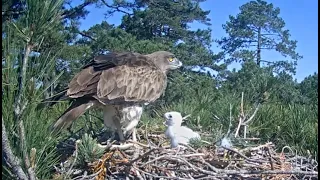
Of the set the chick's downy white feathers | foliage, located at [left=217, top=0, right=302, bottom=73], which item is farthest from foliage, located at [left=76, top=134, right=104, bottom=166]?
foliage, located at [left=217, top=0, right=302, bottom=73]

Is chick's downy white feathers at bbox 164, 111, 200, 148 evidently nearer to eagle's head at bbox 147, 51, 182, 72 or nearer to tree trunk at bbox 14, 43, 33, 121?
eagle's head at bbox 147, 51, 182, 72

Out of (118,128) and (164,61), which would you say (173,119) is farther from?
(164,61)

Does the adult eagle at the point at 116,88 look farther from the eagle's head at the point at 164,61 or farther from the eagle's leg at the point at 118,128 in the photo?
the eagle's head at the point at 164,61

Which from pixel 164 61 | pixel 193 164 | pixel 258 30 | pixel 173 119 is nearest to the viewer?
pixel 193 164

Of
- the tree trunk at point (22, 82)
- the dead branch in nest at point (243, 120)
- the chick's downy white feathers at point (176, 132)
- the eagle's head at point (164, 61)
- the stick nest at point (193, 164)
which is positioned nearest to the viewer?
the tree trunk at point (22, 82)

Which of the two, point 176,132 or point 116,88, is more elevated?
point 116,88

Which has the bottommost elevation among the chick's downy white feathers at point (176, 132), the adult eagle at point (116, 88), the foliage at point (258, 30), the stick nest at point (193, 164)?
the stick nest at point (193, 164)

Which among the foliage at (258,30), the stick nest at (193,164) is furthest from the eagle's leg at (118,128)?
the foliage at (258,30)

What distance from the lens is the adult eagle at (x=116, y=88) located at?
10.9 feet

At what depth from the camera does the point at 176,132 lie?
10.8 ft

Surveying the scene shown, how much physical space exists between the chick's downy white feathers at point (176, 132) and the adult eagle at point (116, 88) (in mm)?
360

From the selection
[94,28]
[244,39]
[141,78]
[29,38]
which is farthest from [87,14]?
[244,39]

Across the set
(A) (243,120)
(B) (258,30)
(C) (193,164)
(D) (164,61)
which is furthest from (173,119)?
(B) (258,30)

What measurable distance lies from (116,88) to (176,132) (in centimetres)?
61
